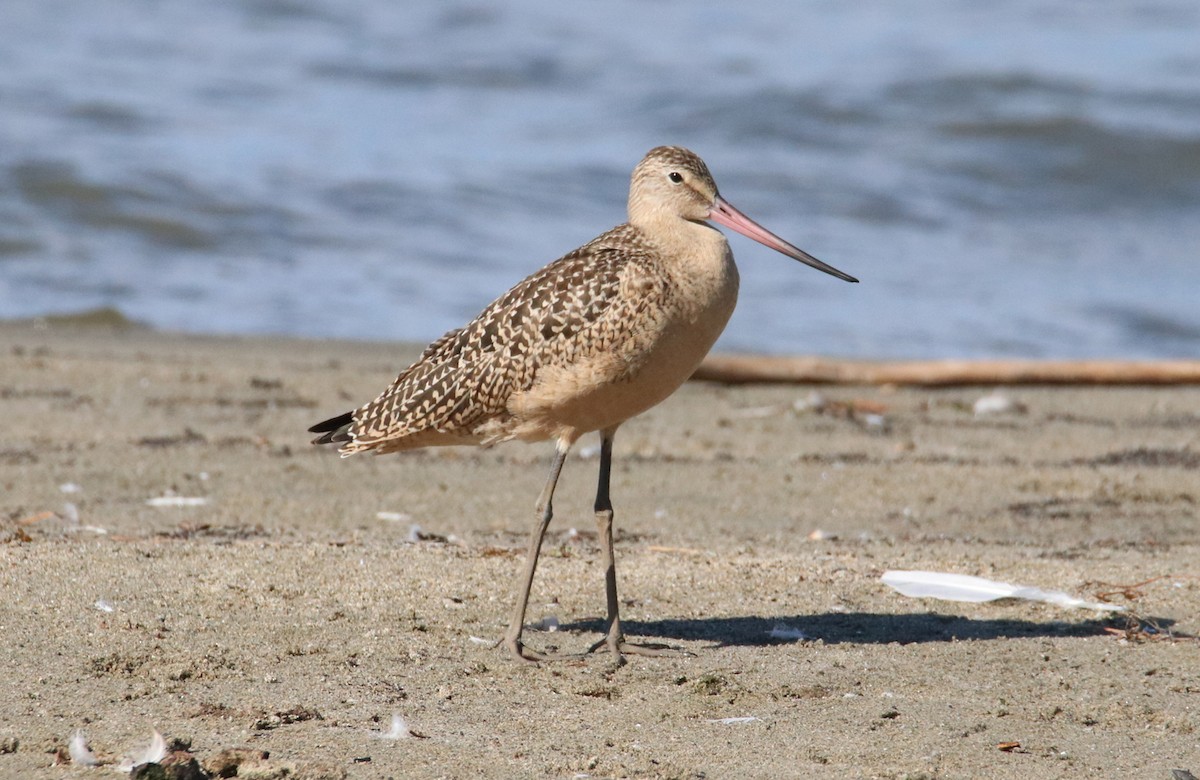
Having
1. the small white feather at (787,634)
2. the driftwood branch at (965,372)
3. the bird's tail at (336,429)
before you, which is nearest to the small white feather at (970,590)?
the small white feather at (787,634)

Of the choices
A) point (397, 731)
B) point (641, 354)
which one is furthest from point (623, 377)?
point (397, 731)

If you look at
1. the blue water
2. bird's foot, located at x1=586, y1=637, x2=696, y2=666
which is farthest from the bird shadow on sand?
the blue water

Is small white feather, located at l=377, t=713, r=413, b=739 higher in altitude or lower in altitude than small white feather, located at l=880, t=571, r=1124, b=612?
lower

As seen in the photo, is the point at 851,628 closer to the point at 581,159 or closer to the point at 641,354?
the point at 641,354

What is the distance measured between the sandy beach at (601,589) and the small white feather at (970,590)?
59mm

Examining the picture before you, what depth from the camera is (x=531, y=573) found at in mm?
4820

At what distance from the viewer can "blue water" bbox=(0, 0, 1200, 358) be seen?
1328cm

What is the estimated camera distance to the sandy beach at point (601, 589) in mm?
3879

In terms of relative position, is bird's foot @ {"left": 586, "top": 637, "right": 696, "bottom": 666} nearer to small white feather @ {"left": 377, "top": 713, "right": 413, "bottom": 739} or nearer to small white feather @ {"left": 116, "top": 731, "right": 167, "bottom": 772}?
small white feather @ {"left": 377, "top": 713, "right": 413, "bottom": 739}

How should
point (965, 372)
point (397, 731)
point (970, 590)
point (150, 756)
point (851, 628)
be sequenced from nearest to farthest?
point (150, 756) → point (397, 731) → point (851, 628) → point (970, 590) → point (965, 372)

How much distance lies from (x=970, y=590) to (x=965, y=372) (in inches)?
173

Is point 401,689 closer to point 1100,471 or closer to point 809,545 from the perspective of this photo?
point 809,545

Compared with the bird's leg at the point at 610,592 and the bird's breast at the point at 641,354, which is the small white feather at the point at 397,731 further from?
the bird's breast at the point at 641,354

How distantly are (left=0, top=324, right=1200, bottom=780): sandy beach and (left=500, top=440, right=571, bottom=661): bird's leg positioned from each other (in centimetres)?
6
